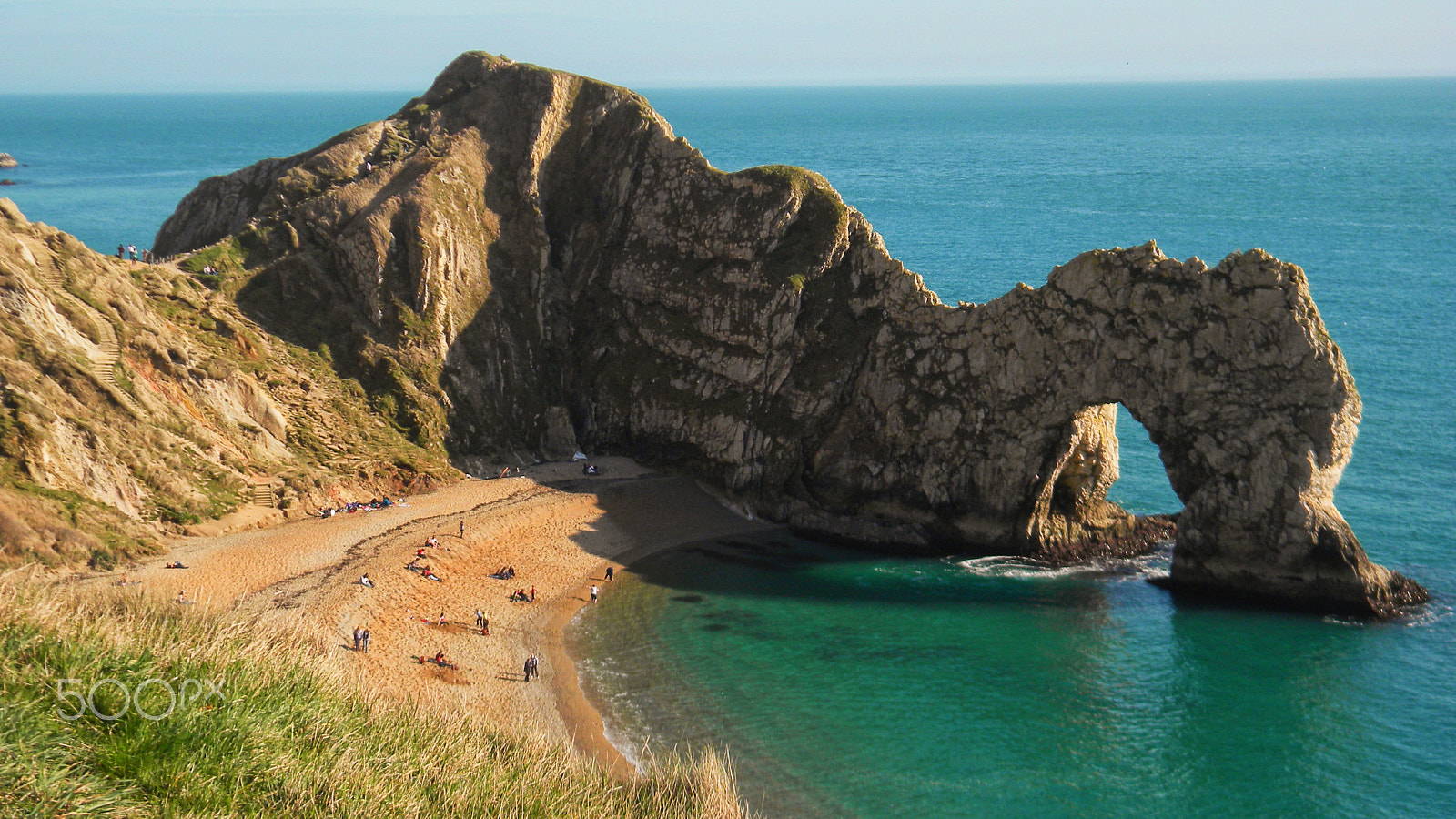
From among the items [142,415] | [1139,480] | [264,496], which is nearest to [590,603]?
[264,496]

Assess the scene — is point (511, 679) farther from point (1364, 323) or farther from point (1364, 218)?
point (1364, 218)

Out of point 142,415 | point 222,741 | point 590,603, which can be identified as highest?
point 222,741

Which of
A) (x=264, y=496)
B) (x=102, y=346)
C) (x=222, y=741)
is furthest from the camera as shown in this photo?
(x=264, y=496)

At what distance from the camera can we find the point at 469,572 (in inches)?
1881

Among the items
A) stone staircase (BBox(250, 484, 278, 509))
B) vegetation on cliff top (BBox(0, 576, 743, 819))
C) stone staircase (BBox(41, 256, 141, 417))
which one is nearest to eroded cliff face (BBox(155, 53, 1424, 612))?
stone staircase (BBox(250, 484, 278, 509))

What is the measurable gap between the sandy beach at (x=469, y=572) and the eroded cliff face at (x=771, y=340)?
4.37m

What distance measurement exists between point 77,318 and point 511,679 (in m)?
25.0

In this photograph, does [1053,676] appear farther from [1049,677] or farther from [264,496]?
[264,496]

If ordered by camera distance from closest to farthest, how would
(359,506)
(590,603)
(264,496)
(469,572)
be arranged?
(590,603), (469,572), (264,496), (359,506)

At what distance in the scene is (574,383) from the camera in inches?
2467

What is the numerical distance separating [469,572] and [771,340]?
20.0 metres

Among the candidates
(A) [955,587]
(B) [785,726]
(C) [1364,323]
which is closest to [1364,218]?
(C) [1364,323]

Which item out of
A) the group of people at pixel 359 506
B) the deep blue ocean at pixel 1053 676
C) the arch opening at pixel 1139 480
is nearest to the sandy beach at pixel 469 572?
the group of people at pixel 359 506

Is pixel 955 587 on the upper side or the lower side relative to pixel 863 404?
lower
